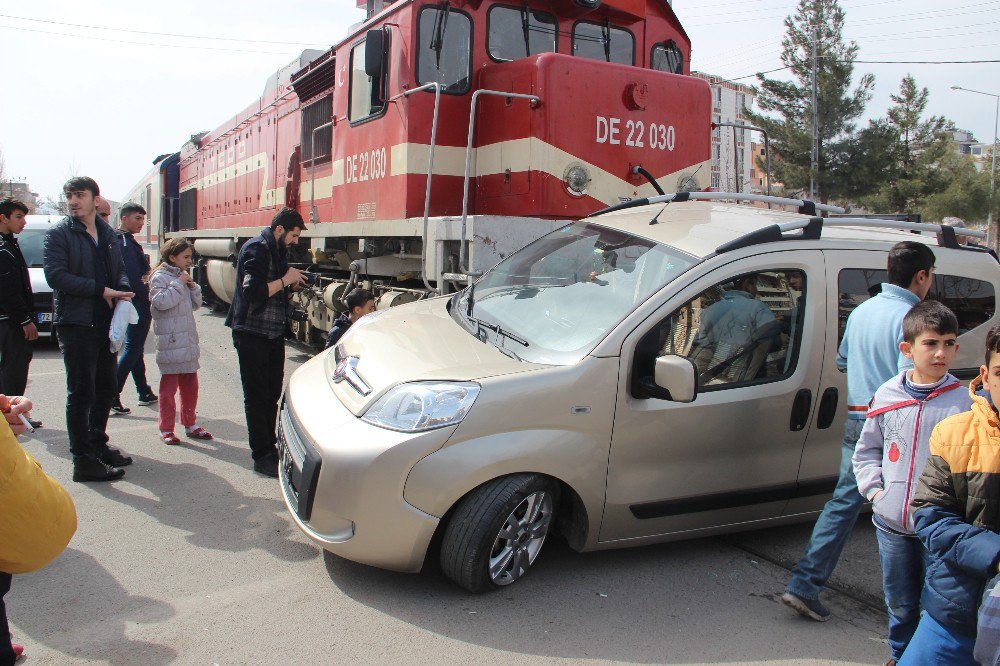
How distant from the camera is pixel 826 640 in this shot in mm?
3410

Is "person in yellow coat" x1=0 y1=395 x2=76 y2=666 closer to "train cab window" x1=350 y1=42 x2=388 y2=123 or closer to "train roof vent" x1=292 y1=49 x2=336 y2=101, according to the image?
"train cab window" x1=350 y1=42 x2=388 y2=123

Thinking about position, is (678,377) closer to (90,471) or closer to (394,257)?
(90,471)

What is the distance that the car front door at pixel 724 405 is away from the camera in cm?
373

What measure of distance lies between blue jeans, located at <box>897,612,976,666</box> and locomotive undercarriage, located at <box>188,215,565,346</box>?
417 cm

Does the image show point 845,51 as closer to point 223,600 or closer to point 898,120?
point 898,120

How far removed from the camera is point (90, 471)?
511 centimetres

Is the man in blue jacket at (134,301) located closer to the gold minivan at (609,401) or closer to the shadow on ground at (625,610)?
the gold minivan at (609,401)

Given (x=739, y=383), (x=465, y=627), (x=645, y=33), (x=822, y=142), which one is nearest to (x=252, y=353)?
(x=465, y=627)

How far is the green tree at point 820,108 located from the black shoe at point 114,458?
3485 centimetres

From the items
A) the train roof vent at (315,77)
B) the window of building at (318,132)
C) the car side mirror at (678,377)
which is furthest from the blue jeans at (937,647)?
the train roof vent at (315,77)

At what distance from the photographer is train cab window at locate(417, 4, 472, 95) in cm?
668

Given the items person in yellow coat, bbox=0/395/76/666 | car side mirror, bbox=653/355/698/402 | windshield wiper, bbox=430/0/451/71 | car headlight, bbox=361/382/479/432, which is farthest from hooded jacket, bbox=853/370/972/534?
windshield wiper, bbox=430/0/451/71

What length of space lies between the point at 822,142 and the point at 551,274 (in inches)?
1439

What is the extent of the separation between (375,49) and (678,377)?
4.63 metres
